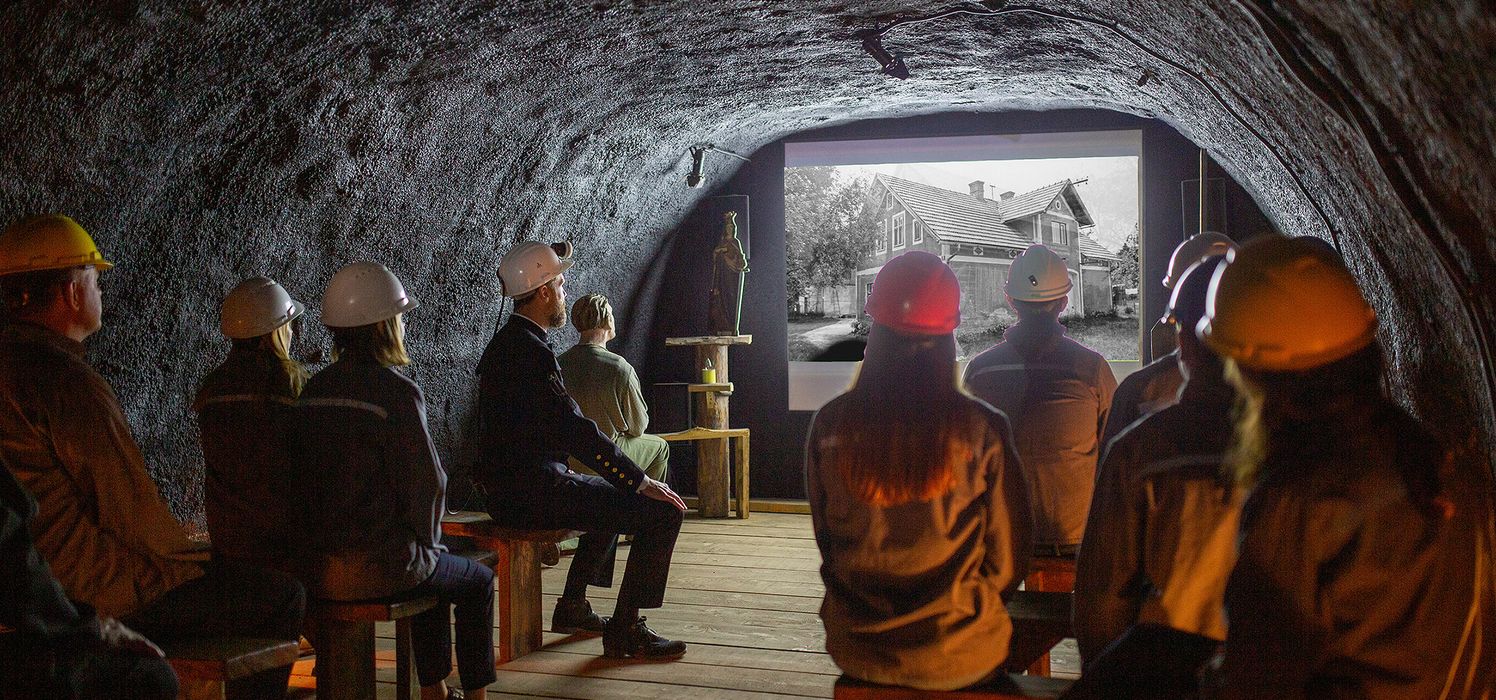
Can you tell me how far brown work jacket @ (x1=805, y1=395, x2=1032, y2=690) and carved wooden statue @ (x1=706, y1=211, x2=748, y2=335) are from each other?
551cm

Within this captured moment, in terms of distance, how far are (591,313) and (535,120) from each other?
100 cm

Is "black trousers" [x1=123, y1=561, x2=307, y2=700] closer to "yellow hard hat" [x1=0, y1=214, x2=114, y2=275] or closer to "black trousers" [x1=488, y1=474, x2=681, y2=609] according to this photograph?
"yellow hard hat" [x1=0, y1=214, x2=114, y2=275]

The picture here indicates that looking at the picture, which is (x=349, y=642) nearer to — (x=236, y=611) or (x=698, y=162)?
(x=236, y=611)

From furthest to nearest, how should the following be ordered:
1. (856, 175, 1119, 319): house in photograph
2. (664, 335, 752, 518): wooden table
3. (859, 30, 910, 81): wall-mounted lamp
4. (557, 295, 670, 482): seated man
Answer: (664, 335, 752, 518): wooden table, (856, 175, 1119, 319): house in photograph, (557, 295, 670, 482): seated man, (859, 30, 910, 81): wall-mounted lamp

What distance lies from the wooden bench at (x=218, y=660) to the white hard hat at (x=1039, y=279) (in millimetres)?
2284

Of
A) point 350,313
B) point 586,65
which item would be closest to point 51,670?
point 350,313

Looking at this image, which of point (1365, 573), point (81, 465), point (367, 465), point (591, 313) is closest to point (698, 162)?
point (591, 313)

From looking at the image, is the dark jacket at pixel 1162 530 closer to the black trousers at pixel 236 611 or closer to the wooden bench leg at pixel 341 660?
the black trousers at pixel 236 611

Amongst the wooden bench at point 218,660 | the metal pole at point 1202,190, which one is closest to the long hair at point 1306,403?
the wooden bench at point 218,660

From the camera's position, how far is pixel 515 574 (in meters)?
4.32

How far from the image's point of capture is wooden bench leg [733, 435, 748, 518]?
299 inches

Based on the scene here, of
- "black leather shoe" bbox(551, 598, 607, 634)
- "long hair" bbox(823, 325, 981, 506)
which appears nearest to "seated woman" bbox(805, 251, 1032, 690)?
"long hair" bbox(823, 325, 981, 506)

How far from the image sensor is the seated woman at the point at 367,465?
317 cm

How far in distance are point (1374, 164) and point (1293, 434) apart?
61.6 inches
